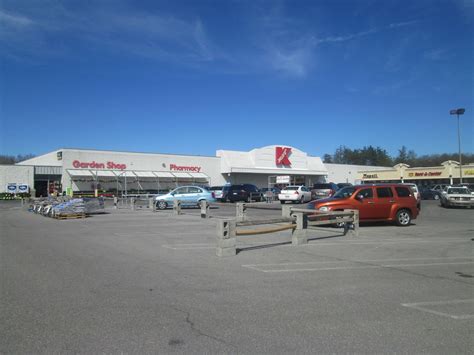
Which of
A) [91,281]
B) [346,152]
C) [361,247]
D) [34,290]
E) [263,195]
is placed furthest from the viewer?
[346,152]

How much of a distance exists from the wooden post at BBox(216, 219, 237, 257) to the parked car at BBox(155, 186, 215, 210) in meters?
18.4

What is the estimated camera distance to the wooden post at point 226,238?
9781mm

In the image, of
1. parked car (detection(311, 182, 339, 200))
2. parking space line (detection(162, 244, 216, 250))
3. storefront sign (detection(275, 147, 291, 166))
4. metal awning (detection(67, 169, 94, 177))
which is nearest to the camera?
parking space line (detection(162, 244, 216, 250))

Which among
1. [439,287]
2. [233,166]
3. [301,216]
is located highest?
[233,166]

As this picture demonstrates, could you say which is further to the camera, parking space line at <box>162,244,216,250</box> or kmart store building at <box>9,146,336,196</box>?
kmart store building at <box>9,146,336,196</box>

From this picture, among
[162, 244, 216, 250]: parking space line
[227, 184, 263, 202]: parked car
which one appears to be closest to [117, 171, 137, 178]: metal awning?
[227, 184, 263, 202]: parked car

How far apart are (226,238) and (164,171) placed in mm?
46774

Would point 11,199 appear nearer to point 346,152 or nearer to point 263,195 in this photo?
point 263,195

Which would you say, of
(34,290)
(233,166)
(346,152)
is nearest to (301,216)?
(34,290)

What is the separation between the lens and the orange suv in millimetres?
16031

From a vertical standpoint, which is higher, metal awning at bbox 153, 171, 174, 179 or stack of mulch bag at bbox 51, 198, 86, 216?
metal awning at bbox 153, 171, 174, 179

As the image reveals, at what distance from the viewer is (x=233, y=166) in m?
59.3

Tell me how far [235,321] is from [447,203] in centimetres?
3001

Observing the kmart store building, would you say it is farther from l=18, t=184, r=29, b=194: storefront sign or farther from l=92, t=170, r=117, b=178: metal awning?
l=18, t=184, r=29, b=194: storefront sign
